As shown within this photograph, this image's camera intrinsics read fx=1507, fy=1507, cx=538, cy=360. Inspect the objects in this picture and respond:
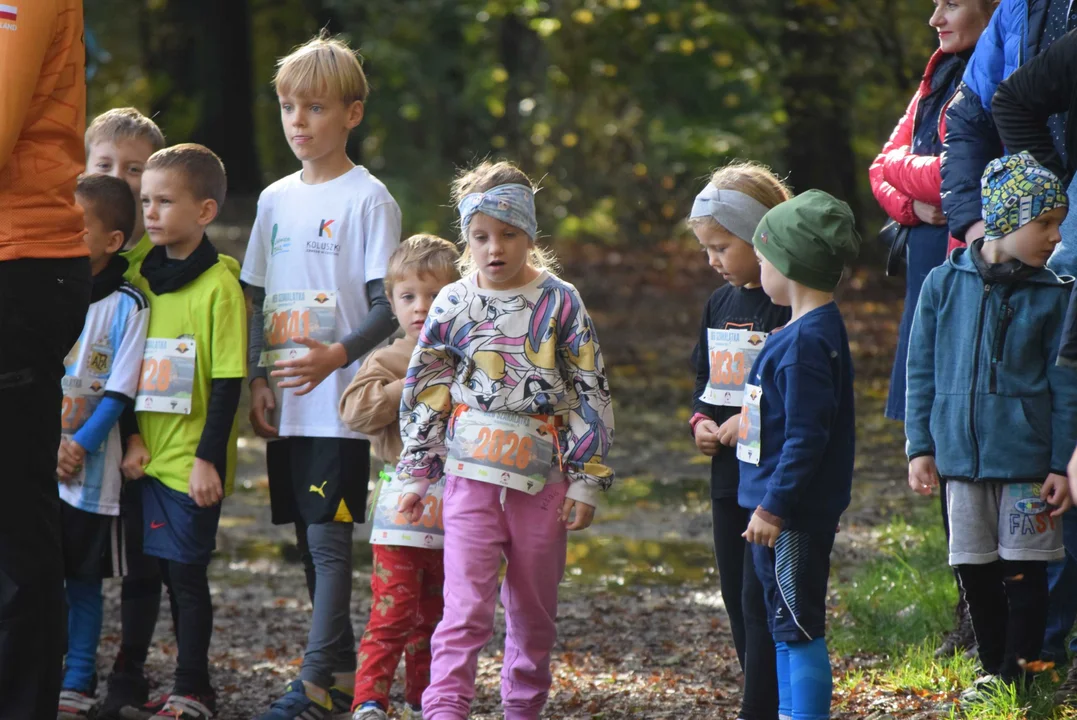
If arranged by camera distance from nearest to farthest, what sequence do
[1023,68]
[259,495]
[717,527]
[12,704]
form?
[12,704] → [1023,68] → [717,527] → [259,495]

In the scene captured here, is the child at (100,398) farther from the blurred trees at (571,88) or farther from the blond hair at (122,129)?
the blurred trees at (571,88)

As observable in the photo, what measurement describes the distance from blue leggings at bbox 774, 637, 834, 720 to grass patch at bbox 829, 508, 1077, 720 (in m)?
0.56

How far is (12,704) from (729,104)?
21.4 meters

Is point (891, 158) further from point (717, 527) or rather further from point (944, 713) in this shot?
point (944, 713)

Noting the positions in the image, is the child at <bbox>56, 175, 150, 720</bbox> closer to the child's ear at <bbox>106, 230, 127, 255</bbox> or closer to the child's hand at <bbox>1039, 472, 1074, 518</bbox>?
the child's ear at <bbox>106, 230, 127, 255</bbox>

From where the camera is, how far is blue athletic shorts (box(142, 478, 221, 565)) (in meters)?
5.15

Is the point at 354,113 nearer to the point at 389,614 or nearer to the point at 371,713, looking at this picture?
the point at 389,614

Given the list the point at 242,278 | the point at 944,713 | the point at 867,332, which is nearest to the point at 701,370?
the point at 944,713

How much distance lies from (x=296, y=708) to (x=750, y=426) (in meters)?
1.81

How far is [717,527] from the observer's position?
Result: 4773 millimetres

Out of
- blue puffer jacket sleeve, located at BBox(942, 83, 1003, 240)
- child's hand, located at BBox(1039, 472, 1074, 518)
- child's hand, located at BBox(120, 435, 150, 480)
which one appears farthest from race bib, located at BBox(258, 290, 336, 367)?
child's hand, located at BBox(1039, 472, 1074, 518)

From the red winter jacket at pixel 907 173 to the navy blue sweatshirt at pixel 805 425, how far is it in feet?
3.29

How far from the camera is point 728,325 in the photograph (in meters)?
4.71

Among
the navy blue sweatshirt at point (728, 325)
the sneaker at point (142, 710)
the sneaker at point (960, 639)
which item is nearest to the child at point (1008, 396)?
the navy blue sweatshirt at point (728, 325)
